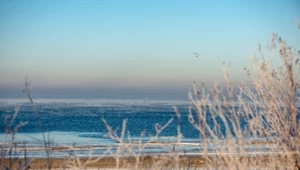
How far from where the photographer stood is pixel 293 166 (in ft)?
26.4

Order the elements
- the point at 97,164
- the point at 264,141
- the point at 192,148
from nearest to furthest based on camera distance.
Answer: the point at 264,141 → the point at 97,164 → the point at 192,148

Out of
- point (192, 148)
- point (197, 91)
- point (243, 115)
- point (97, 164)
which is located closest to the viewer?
point (197, 91)

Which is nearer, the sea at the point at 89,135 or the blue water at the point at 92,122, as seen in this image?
the sea at the point at 89,135

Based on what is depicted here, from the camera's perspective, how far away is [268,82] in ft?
26.4

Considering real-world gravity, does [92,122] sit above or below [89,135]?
above

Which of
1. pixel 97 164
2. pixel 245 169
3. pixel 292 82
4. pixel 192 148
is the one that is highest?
pixel 192 148

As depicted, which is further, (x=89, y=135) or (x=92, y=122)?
(x=92, y=122)

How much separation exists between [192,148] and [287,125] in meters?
16.7

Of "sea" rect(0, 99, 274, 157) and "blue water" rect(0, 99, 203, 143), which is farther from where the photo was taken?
"blue water" rect(0, 99, 203, 143)

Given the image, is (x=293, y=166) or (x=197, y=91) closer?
(x=197, y=91)

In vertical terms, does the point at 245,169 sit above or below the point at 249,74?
below

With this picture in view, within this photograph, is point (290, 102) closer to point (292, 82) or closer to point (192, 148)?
point (292, 82)

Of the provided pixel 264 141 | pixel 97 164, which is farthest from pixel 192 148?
pixel 264 141

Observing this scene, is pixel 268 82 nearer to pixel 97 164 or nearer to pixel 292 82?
pixel 292 82
